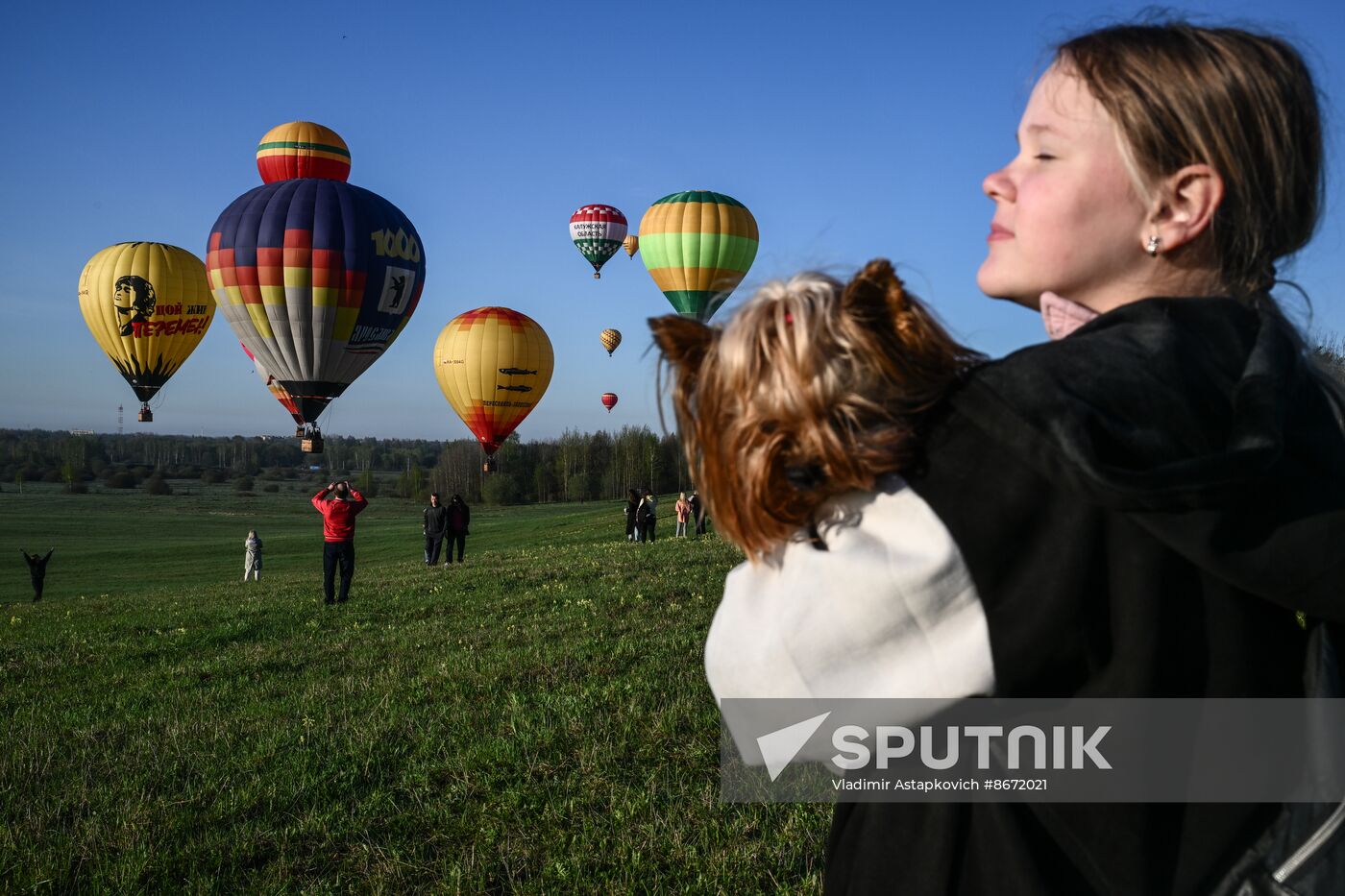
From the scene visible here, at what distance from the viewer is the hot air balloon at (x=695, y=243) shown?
128ft

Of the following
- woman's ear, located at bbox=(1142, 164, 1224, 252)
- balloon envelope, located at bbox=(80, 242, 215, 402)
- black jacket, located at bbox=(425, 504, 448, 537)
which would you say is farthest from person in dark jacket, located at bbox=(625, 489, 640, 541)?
woman's ear, located at bbox=(1142, 164, 1224, 252)

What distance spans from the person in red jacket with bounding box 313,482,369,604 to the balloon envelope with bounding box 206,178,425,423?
45.6 ft

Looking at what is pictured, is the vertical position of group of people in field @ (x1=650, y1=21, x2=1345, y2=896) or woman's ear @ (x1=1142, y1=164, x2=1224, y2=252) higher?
woman's ear @ (x1=1142, y1=164, x2=1224, y2=252)

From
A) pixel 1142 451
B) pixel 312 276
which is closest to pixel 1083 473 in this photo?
pixel 1142 451

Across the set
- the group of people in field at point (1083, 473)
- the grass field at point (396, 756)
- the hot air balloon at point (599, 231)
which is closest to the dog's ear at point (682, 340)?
the group of people in field at point (1083, 473)

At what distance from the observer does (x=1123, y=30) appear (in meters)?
1.44

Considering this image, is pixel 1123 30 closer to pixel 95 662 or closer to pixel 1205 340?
pixel 1205 340

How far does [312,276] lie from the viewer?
30.6 meters

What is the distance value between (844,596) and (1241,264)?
0.77 m

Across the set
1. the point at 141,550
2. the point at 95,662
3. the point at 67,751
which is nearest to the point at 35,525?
the point at 141,550

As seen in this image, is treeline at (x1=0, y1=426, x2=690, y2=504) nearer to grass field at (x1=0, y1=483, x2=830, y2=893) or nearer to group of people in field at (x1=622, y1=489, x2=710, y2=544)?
group of people in field at (x1=622, y1=489, x2=710, y2=544)

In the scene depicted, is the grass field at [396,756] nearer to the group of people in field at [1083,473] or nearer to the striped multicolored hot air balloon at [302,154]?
the group of people in field at [1083,473]

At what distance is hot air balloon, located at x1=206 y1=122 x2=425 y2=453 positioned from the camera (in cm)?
3077

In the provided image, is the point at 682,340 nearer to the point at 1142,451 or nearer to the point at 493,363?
the point at 1142,451
